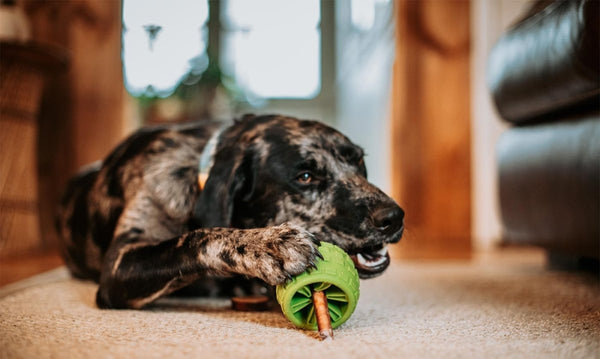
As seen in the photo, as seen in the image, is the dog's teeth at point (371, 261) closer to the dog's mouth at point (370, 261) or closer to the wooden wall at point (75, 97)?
the dog's mouth at point (370, 261)

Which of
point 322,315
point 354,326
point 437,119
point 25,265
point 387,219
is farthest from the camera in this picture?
point 437,119

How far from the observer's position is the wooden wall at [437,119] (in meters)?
3.24

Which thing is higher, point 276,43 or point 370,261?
point 276,43

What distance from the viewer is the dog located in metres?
1.26

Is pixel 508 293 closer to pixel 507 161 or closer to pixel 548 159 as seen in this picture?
pixel 548 159

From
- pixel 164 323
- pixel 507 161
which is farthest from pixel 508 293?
pixel 164 323

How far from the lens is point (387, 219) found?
135 cm

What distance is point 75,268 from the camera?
1989 millimetres

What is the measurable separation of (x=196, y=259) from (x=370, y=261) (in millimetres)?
401

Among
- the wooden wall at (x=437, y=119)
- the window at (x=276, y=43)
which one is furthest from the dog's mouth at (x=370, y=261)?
the window at (x=276, y=43)

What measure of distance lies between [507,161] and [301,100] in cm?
698

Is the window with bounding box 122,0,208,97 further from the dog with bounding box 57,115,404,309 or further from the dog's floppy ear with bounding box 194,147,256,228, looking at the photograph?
the dog's floppy ear with bounding box 194,147,256,228

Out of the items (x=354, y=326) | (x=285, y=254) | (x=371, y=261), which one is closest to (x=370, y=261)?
(x=371, y=261)

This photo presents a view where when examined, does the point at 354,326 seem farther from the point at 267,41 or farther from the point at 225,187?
the point at 267,41
